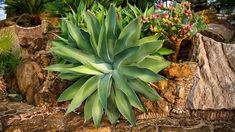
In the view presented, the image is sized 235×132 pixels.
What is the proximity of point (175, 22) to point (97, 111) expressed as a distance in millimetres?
1494

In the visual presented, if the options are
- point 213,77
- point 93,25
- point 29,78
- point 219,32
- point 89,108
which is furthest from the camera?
point 219,32

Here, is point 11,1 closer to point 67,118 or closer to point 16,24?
point 16,24

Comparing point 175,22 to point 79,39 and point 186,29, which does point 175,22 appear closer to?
point 186,29

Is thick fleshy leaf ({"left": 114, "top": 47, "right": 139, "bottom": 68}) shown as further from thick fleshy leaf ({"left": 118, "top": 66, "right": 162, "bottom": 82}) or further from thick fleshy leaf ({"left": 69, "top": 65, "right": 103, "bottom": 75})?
thick fleshy leaf ({"left": 69, "top": 65, "right": 103, "bottom": 75})

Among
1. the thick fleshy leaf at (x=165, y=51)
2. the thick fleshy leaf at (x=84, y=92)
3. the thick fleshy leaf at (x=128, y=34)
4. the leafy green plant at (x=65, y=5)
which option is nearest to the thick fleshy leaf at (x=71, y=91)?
the thick fleshy leaf at (x=84, y=92)

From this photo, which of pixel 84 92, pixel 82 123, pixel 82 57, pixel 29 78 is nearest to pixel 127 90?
pixel 84 92

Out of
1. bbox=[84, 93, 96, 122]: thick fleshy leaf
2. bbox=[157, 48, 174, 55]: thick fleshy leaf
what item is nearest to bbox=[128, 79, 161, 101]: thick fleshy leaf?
bbox=[84, 93, 96, 122]: thick fleshy leaf

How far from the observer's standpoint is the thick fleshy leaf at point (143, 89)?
3.86 meters

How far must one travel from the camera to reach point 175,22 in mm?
4137

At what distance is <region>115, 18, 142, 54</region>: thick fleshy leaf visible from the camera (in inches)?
156

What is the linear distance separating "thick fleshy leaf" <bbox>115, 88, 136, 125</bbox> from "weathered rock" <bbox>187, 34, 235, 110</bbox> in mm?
866

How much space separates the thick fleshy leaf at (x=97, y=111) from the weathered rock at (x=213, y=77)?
1.18 meters

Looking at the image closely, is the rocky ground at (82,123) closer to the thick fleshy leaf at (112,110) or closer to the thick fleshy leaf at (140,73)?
the thick fleshy leaf at (112,110)

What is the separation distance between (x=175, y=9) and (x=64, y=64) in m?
1.62
